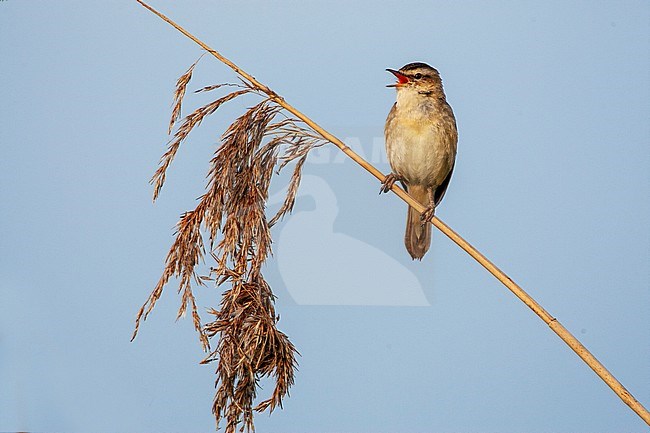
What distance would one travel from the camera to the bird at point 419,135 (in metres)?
2.30

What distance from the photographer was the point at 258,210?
51.3 inches

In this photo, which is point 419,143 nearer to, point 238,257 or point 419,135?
point 419,135

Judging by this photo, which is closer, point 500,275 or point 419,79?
point 500,275

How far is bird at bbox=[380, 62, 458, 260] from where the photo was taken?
7.56ft

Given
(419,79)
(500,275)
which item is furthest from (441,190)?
(500,275)

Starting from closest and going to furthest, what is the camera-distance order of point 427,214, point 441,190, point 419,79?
point 427,214
point 419,79
point 441,190

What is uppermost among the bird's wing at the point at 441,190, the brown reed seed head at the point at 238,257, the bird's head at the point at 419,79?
the bird's head at the point at 419,79

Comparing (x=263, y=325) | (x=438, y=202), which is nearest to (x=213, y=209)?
(x=263, y=325)

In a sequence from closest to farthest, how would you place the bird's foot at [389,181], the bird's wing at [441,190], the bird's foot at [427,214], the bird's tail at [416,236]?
the bird's foot at [427,214], the bird's foot at [389,181], the bird's tail at [416,236], the bird's wing at [441,190]

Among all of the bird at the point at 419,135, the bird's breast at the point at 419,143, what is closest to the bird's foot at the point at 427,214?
the bird at the point at 419,135

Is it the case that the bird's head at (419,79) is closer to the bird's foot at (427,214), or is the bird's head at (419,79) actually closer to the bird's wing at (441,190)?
the bird's wing at (441,190)

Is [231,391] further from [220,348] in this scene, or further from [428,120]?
[428,120]

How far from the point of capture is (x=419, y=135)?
2.33 metres

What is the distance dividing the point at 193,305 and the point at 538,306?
55cm
